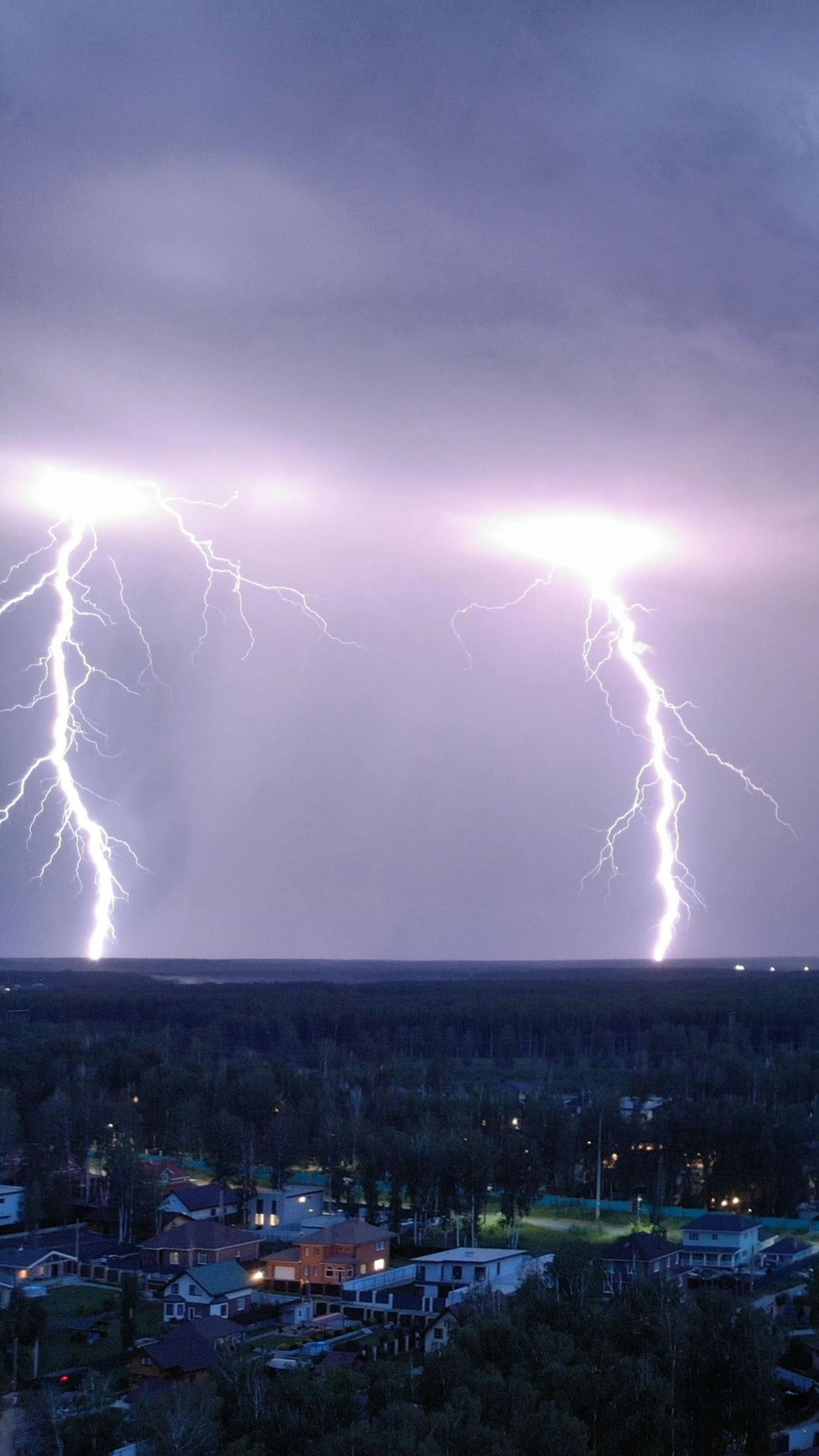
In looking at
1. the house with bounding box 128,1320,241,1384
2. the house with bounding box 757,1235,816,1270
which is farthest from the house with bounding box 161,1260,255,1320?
the house with bounding box 757,1235,816,1270

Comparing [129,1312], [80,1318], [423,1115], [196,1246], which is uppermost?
[423,1115]

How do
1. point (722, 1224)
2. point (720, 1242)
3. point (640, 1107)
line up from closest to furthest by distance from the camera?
1. point (720, 1242)
2. point (722, 1224)
3. point (640, 1107)

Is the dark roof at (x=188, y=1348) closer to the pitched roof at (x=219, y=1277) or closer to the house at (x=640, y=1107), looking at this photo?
the pitched roof at (x=219, y=1277)

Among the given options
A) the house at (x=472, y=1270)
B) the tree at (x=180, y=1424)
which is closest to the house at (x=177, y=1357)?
the tree at (x=180, y=1424)

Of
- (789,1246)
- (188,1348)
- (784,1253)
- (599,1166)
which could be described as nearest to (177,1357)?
(188,1348)

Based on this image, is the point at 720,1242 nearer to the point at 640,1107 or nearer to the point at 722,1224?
the point at 722,1224

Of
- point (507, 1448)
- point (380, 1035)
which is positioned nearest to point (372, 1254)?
point (507, 1448)

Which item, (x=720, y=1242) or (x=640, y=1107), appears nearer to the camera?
(x=720, y=1242)
